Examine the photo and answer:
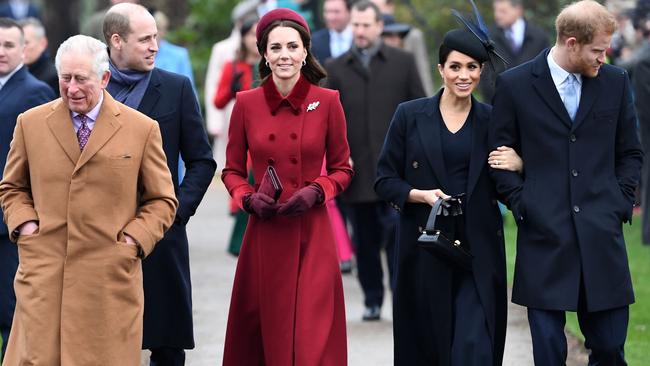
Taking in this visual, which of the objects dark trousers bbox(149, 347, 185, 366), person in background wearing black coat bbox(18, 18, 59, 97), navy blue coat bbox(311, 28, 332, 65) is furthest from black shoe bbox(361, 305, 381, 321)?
dark trousers bbox(149, 347, 185, 366)

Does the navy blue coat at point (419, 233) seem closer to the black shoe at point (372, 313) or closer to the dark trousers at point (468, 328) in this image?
the dark trousers at point (468, 328)

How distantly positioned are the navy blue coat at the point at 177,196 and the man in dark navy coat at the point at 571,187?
4.92ft

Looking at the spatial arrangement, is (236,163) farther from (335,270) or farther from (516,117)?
(516,117)

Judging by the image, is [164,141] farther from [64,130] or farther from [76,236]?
[76,236]

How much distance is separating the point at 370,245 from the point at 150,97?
380 centimetres

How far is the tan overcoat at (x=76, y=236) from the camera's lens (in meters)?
6.82

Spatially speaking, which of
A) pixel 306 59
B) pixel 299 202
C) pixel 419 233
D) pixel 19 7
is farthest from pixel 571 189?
pixel 19 7

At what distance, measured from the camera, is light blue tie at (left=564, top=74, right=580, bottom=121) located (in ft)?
25.2

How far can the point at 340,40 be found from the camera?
Answer: 44.9 ft

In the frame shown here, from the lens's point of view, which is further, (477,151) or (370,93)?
(370,93)

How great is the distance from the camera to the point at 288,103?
26.5 ft

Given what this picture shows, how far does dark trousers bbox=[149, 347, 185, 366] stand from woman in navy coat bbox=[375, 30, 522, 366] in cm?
111

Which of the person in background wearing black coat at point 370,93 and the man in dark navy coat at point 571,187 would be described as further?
the person in background wearing black coat at point 370,93

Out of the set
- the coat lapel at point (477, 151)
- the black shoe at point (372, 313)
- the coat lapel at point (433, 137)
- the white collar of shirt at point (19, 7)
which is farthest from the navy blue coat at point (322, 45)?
the white collar of shirt at point (19, 7)
